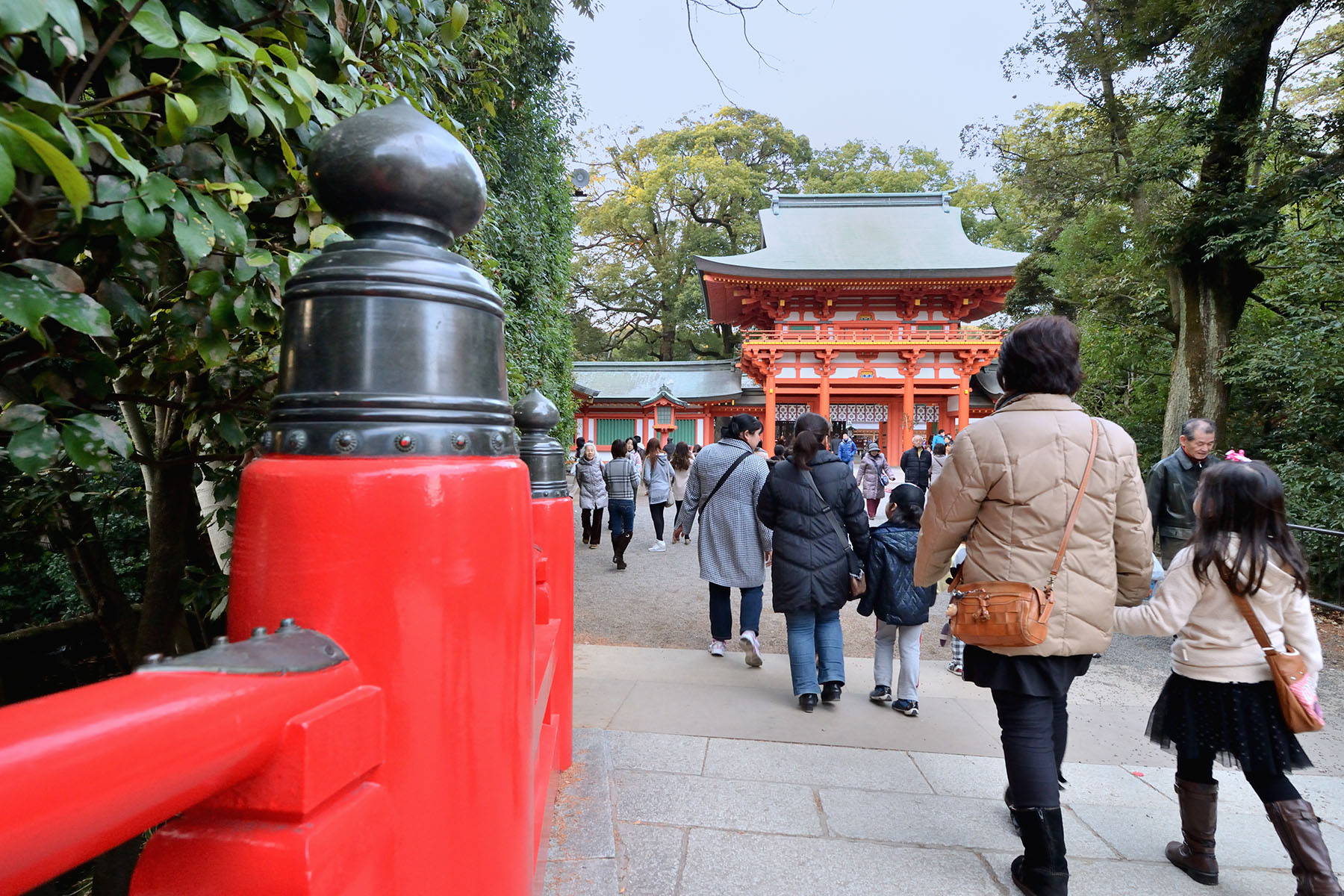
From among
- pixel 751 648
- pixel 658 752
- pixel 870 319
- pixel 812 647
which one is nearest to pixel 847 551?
pixel 812 647

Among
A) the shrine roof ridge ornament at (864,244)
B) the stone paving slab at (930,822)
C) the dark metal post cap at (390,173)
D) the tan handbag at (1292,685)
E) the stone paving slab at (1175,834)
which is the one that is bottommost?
the stone paving slab at (1175,834)

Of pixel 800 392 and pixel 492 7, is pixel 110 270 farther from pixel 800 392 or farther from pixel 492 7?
pixel 800 392

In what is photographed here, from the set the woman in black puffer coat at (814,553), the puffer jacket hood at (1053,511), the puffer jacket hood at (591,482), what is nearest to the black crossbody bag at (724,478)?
the woman in black puffer coat at (814,553)

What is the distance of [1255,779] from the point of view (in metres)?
2.03

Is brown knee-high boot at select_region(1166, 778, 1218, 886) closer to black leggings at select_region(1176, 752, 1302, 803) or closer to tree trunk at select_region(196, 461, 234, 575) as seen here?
black leggings at select_region(1176, 752, 1302, 803)

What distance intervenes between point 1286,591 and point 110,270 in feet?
9.69

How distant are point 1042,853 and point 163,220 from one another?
2.47 m

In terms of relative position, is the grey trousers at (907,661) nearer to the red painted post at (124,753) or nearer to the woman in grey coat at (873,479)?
the red painted post at (124,753)

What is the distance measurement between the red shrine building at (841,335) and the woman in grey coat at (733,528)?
1333 centimetres

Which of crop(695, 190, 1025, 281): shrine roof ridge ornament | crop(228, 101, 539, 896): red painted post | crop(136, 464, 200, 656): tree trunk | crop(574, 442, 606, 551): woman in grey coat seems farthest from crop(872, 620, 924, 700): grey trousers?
crop(695, 190, 1025, 281): shrine roof ridge ornament

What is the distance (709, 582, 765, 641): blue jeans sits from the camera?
4320mm

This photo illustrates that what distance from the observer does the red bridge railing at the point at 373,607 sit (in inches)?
21.9

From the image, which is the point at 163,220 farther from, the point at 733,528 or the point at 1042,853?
the point at 733,528

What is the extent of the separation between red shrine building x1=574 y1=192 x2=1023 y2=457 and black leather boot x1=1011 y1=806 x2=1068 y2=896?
51.8 feet
